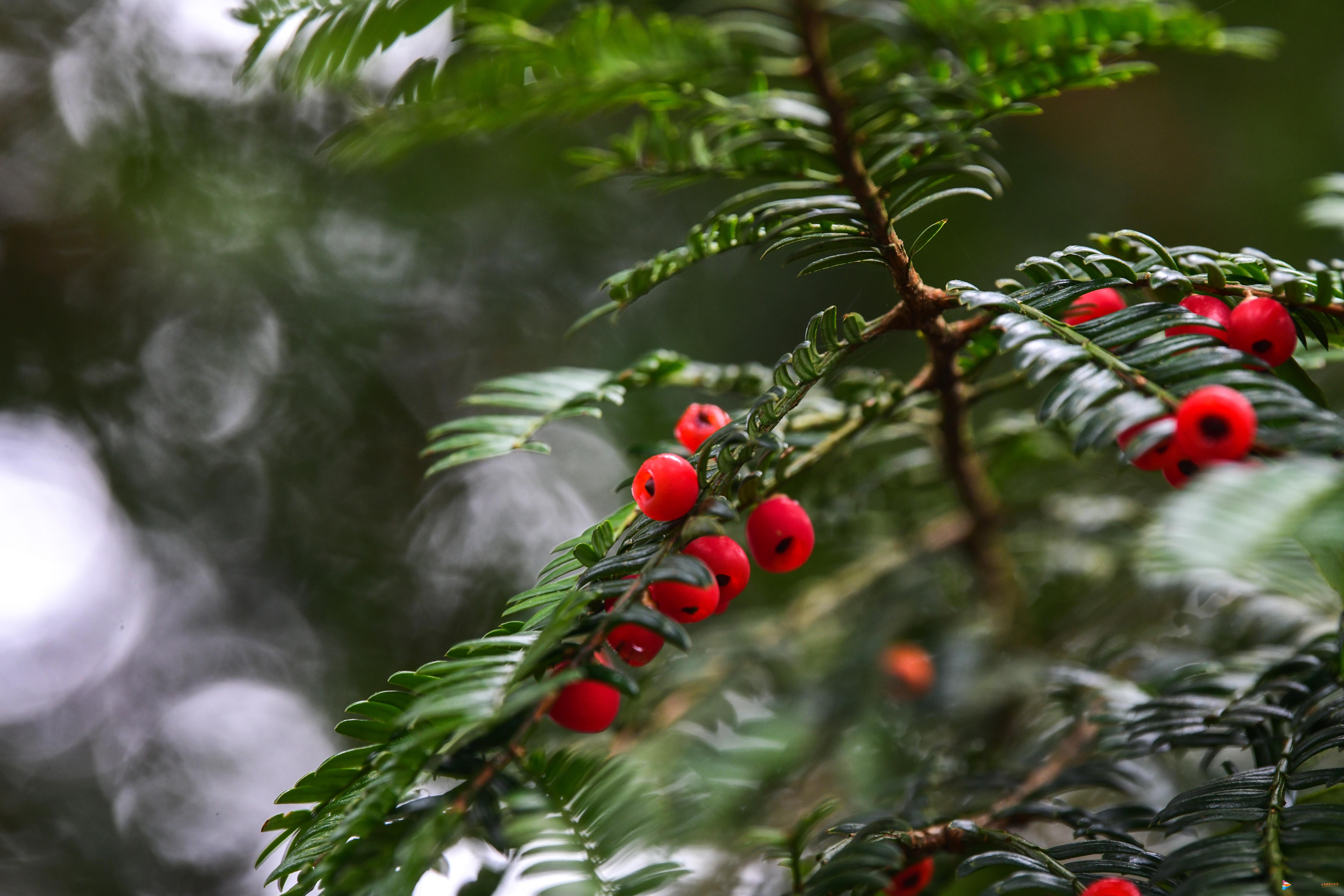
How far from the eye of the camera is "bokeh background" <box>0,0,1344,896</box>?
1.73m

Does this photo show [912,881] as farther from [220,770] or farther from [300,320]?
[220,770]

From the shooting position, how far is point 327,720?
5.87 ft

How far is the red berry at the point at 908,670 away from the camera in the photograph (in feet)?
3.66

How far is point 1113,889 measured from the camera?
1.60 feet

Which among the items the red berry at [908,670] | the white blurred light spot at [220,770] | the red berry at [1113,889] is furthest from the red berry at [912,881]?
the white blurred light spot at [220,770]

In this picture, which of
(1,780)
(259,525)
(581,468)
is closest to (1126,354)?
(581,468)

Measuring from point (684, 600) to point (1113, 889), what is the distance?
312mm

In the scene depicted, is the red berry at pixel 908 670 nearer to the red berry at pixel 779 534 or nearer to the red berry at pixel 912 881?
the red berry at pixel 912 881

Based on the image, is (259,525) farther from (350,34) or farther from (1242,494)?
(1242,494)

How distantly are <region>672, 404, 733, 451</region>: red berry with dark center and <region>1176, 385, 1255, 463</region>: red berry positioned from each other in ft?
0.99

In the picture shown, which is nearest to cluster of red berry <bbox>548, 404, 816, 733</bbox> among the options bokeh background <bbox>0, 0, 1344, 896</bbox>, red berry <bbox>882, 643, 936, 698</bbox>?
red berry <bbox>882, 643, 936, 698</bbox>

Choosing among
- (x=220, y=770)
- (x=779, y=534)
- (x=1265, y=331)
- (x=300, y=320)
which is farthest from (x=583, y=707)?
(x=220, y=770)

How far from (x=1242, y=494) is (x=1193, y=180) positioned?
1.92 m

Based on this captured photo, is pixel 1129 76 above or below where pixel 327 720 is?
below
